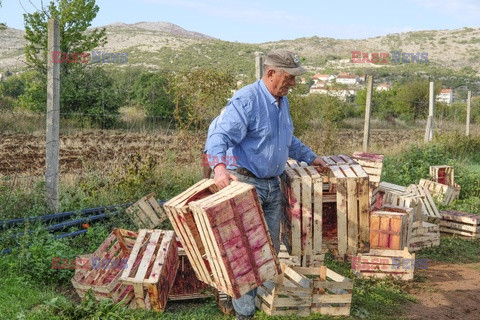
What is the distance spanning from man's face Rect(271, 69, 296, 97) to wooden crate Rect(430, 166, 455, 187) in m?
7.95

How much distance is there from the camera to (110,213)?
6723 mm

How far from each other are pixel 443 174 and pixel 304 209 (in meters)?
7.61

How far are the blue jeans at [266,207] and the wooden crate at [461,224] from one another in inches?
204

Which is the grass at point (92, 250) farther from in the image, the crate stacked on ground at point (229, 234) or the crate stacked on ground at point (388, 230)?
the crate stacked on ground at point (229, 234)

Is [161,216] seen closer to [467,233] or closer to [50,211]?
[50,211]

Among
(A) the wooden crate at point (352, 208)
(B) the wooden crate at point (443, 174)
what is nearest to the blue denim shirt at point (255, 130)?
(A) the wooden crate at point (352, 208)

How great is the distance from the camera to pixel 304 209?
4.79 m

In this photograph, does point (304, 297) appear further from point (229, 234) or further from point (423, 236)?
point (423, 236)

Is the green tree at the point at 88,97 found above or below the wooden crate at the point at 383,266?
above

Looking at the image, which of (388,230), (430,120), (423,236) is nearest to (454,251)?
(423,236)

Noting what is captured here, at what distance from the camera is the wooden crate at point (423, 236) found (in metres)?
7.47

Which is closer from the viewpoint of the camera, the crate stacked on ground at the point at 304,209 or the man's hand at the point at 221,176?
the man's hand at the point at 221,176

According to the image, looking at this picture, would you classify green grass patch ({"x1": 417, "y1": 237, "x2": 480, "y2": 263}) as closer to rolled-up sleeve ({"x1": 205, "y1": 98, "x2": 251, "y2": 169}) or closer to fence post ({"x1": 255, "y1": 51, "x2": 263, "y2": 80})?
A: fence post ({"x1": 255, "y1": 51, "x2": 263, "y2": 80})

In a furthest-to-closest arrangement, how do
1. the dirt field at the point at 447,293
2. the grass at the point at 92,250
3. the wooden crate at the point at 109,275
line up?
the dirt field at the point at 447,293
the wooden crate at the point at 109,275
the grass at the point at 92,250
